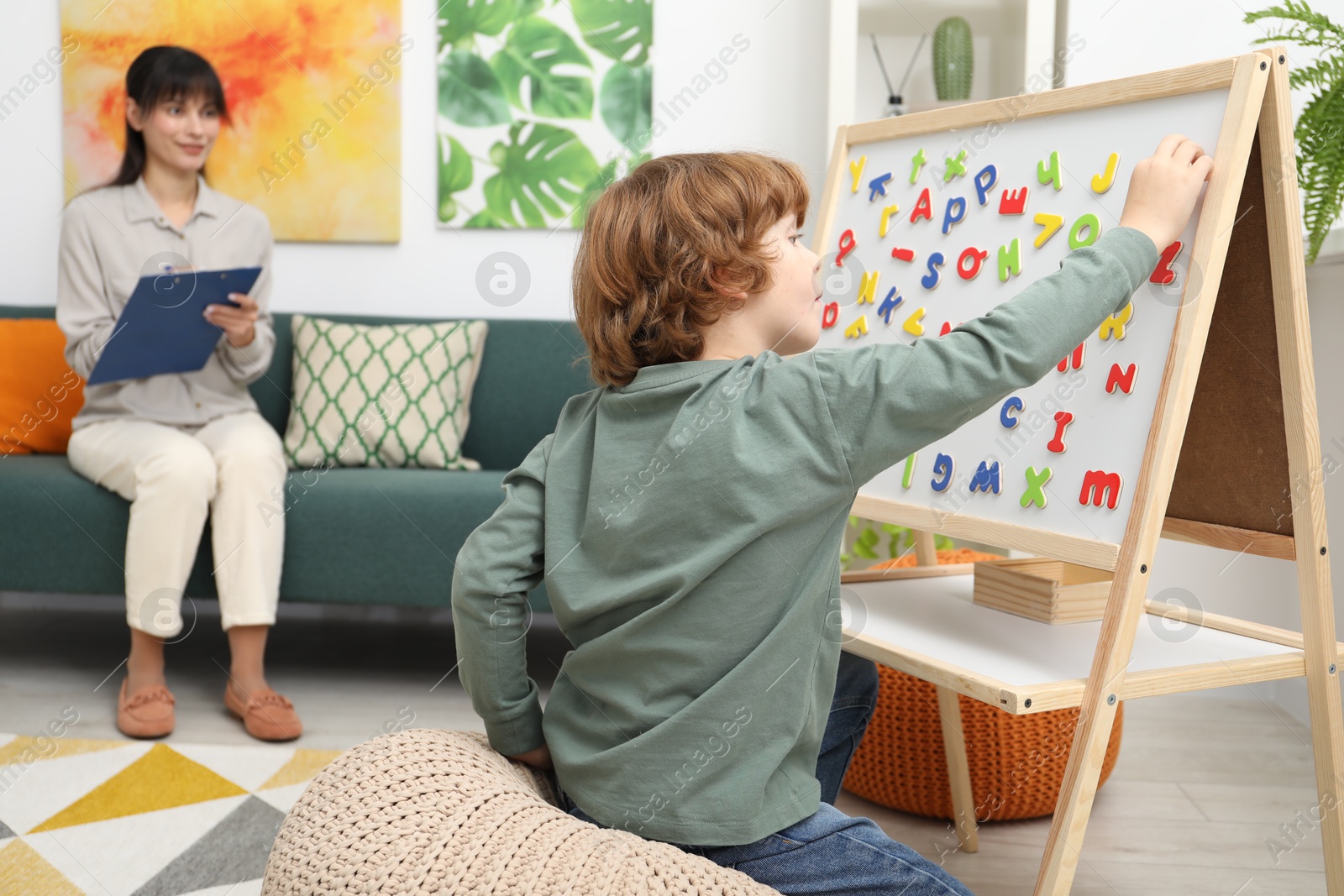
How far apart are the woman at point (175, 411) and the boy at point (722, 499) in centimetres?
127

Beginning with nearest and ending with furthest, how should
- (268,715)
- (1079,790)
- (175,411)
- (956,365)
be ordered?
(956,365)
(1079,790)
(268,715)
(175,411)

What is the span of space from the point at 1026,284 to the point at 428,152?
2112 mm

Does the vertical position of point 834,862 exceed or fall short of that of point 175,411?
it falls short

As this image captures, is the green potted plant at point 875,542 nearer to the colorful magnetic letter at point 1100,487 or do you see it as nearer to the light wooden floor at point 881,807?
the light wooden floor at point 881,807

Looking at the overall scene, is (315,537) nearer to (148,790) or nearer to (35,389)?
(148,790)

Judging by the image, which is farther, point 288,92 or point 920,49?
point 288,92

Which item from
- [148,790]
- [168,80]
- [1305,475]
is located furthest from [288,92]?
[1305,475]

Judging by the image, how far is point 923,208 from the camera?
1.32 metres

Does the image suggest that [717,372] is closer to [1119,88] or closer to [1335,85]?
[1119,88]

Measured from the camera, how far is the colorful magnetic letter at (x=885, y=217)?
4.53ft

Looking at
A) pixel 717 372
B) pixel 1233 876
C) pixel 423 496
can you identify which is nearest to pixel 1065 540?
pixel 717 372

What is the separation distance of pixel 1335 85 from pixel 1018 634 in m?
1.25

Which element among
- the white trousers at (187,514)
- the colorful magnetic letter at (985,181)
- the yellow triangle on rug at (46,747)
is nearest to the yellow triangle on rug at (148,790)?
the yellow triangle on rug at (46,747)

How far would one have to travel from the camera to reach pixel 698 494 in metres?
0.86
